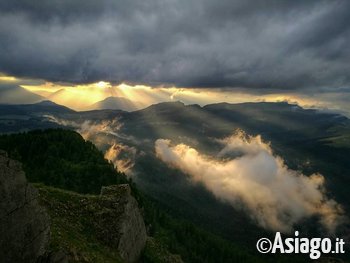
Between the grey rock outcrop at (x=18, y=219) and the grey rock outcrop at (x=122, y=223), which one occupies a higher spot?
the grey rock outcrop at (x=18, y=219)

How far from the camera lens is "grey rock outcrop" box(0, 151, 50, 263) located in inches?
1391

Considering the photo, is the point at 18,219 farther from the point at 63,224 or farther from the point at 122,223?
the point at 122,223

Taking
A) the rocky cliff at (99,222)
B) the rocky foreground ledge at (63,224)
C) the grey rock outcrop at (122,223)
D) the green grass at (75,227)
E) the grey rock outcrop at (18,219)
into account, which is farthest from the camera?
the grey rock outcrop at (122,223)

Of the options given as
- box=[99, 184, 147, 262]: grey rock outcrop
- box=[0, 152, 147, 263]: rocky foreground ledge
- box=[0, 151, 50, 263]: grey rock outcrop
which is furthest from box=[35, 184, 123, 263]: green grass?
box=[0, 151, 50, 263]: grey rock outcrop

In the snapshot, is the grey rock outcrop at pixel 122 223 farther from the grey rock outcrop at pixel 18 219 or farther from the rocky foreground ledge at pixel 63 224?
the grey rock outcrop at pixel 18 219

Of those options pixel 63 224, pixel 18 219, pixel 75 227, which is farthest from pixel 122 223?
pixel 18 219

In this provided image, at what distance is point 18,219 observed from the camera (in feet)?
120

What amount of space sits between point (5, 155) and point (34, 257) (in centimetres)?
1050

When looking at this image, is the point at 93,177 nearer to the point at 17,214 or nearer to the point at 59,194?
the point at 59,194

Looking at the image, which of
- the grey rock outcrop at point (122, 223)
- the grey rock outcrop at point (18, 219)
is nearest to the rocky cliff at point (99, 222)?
the grey rock outcrop at point (122, 223)

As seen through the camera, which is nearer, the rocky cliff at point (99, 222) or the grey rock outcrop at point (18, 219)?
the grey rock outcrop at point (18, 219)

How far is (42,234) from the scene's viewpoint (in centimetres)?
3953

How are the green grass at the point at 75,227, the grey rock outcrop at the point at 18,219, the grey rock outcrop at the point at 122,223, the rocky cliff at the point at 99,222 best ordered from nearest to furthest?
the grey rock outcrop at the point at 18,219, the green grass at the point at 75,227, the rocky cliff at the point at 99,222, the grey rock outcrop at the point at 122,223

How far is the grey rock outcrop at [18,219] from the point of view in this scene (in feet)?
116
